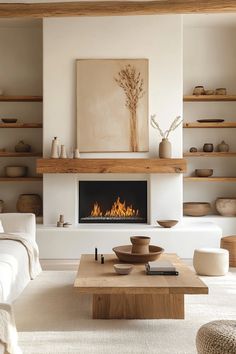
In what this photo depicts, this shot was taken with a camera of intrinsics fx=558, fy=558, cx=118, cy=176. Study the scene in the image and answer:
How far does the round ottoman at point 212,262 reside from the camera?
538cm

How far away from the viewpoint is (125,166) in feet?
21.3

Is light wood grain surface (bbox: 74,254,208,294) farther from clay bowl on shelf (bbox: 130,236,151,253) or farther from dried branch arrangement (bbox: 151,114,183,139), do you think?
dried branch arrangement (bbox: 151,114,183,139)

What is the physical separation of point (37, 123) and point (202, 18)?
7.89 feet

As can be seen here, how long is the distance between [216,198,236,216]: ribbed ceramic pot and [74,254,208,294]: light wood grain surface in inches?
114

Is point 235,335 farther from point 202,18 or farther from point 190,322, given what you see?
point 202,18

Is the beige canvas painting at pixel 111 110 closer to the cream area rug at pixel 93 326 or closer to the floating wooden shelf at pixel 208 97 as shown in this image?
the floating wooden shelf at pixel 208 97

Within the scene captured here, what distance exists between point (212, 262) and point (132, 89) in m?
2.36

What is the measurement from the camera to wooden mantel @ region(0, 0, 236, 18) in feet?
18.4

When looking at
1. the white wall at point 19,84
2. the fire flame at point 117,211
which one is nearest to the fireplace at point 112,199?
the fire flame at point 117,211

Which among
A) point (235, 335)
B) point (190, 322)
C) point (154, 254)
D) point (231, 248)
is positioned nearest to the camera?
point (235, 335)

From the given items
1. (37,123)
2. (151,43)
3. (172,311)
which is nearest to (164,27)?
(151,43)

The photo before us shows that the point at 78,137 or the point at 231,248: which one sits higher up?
the point at 78,137

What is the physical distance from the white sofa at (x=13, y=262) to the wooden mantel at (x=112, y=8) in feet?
7.01

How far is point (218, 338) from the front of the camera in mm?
2541
